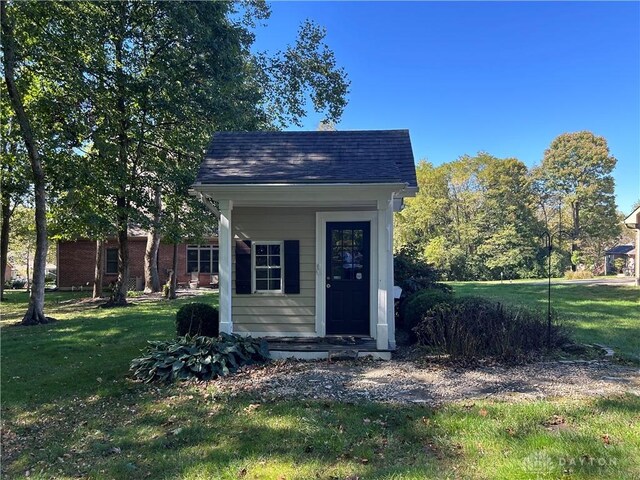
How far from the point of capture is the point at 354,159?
25.1 feet

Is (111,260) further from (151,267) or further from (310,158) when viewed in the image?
(310,158)

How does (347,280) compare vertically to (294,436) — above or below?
above

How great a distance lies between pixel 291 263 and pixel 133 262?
18844 mm

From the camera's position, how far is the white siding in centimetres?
766

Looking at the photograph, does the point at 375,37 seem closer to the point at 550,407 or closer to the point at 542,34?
the point at 542,34

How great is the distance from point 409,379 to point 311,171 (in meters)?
3.58

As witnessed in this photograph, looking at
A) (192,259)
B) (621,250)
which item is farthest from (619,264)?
(192,259)

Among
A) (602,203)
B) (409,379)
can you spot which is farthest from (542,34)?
(602,203)

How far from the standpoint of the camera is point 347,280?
7625 mm

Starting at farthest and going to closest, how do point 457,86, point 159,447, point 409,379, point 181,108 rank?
point 457,86 → point 181,108 → point 409,379 → point 159,447

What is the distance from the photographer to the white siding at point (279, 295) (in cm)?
766

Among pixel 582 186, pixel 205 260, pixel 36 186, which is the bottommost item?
pixel 205 260

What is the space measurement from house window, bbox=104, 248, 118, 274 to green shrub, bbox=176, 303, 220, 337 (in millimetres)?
18365

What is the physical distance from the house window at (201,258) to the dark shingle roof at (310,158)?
1613 centimetres
